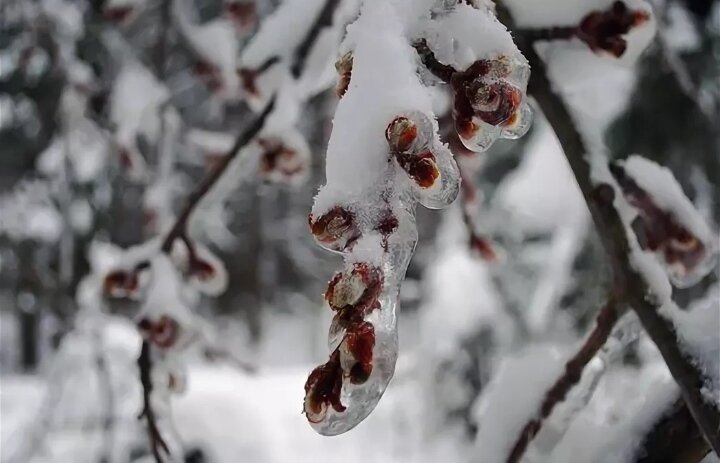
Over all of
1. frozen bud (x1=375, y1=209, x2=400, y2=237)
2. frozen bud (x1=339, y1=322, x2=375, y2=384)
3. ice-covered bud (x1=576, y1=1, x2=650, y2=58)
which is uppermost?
frozen bud (x1=375, y1=209, x2=400, y2=237)

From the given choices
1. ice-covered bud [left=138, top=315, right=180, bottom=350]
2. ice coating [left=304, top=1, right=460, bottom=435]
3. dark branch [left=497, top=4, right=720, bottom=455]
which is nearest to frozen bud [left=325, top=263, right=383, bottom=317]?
ice coating [left=304, top=1, right=460, bottom=435]

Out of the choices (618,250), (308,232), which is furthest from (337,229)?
(308,232)

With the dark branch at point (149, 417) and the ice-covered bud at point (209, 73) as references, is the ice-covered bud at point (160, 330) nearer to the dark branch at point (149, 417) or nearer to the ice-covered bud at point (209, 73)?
the dark branch at point (149, 417)

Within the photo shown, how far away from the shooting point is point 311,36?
3.16ft

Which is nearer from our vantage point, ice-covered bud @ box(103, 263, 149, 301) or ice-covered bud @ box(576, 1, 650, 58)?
ice-covered bud @ box(576, 1, 650, 58)

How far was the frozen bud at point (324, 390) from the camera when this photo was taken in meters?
0.32

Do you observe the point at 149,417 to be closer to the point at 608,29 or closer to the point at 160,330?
the point at 160,330

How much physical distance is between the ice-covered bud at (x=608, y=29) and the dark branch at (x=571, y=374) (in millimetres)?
208

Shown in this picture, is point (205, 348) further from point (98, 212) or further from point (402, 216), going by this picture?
point (98, 212)

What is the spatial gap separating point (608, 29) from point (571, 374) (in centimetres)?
29

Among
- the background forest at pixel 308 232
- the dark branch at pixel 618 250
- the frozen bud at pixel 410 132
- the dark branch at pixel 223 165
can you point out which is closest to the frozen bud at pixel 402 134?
the frozen bud at pixel 410 132

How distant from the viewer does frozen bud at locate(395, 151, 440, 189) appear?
319 mm

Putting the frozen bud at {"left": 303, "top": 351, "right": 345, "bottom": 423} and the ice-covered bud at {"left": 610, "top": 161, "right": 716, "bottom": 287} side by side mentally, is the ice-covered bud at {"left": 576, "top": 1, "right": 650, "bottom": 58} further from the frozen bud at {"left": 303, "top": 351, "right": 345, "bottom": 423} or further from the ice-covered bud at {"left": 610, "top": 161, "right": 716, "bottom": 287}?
the frozen bud at {"left": 303, "top": 351, "right": 345, "bottom": 423}

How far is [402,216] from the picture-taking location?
1.07ft
